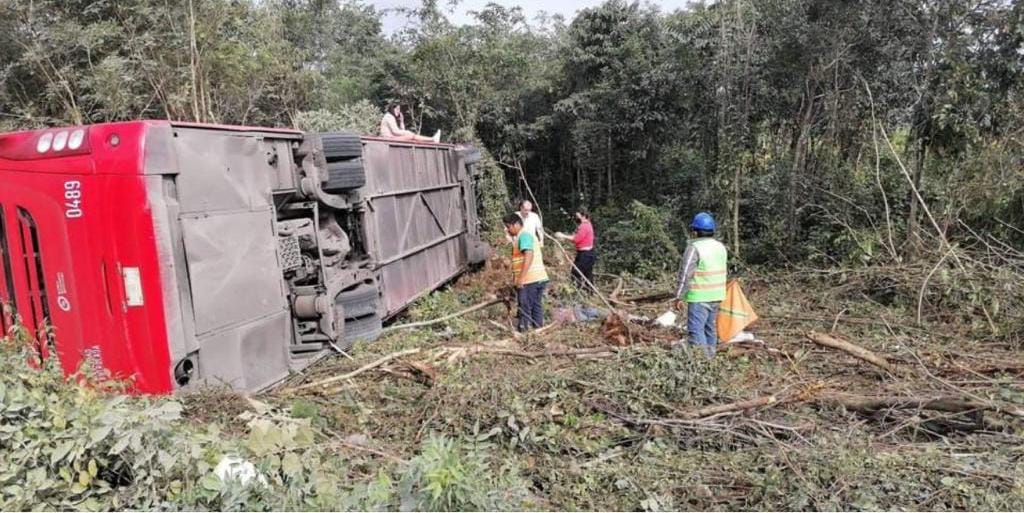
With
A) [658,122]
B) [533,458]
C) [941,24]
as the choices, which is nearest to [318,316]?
[533,458]

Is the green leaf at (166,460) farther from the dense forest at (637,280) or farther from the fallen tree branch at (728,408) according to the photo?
the fallen tree branch at (728,408)

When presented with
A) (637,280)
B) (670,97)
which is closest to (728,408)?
(637,280)

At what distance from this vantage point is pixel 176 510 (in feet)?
7.23

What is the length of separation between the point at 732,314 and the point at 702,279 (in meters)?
0.56

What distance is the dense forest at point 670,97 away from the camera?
25.7 ft

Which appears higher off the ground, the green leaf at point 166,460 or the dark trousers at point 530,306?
the green leaf at point 166,460

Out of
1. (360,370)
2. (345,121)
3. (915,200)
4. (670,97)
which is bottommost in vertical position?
(360,370)

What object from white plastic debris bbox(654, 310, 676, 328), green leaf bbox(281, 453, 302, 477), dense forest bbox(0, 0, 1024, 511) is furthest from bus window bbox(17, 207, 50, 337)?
white plastic debris bbox(654, 310, 676, 328)

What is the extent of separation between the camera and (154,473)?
2336 mm

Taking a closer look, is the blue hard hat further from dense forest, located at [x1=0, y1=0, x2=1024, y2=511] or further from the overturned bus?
the overturned bus

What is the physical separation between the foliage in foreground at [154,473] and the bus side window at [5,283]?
2.05m

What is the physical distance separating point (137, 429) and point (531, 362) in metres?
3.13

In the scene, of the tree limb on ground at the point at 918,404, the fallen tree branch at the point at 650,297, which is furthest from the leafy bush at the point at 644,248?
the tree limb on ground at the point at 918,404

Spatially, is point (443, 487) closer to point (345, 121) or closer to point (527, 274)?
point (527, 274)
